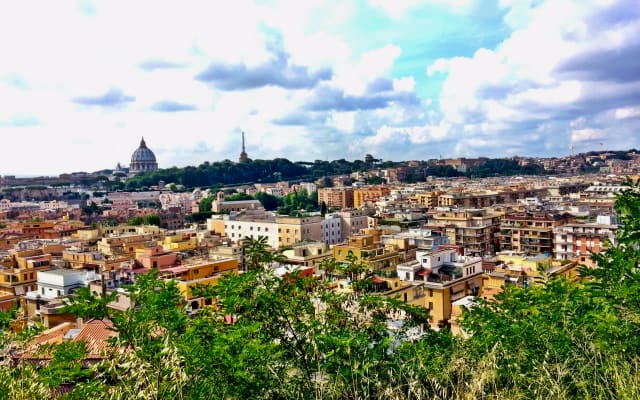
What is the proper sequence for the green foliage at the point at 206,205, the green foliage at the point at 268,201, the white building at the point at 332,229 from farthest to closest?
the green foliage at the point at 268,201 → the green foliage at the point at 206,205 → the white building at the point at 332,229

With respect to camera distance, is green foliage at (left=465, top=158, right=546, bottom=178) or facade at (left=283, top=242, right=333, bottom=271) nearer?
facade at (left=283, top=242, right=333, bottom=271)

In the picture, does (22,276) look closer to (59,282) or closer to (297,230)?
(59,282)

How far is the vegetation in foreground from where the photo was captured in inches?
96.7

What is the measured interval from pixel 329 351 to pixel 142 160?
330ft

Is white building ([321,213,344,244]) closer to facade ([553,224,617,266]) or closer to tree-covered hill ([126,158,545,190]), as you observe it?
facade ([553,224,617,266])

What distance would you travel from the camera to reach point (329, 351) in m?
2.79

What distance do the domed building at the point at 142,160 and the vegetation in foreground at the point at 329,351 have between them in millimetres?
98773

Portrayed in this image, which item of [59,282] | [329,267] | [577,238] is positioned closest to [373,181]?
[577,238]

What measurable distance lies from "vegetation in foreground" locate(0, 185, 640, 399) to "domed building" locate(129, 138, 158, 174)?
324ft

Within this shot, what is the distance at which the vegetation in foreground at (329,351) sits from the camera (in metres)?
2.46

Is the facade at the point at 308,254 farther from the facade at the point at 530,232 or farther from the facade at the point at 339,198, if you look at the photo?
the facade at the point at 339,198

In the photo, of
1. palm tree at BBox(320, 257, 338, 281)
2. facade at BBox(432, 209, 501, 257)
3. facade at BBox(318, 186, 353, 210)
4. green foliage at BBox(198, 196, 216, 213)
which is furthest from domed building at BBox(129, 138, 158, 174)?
palm tree at BBox(320, 257, 338, 281)

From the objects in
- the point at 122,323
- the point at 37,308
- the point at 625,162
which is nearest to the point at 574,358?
the point at 122,323

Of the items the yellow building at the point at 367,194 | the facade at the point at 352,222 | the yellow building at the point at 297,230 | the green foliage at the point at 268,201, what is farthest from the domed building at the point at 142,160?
the yellow building at the point at 297,230
